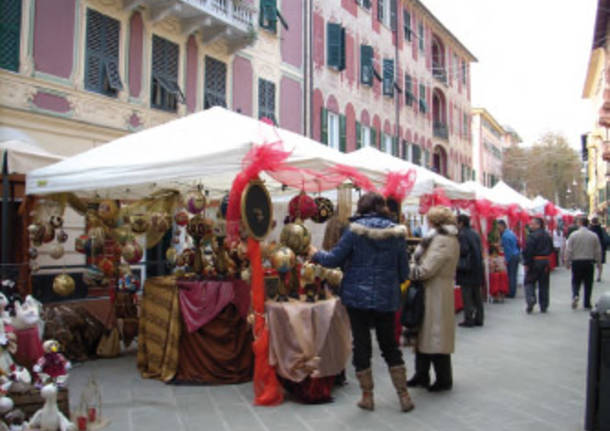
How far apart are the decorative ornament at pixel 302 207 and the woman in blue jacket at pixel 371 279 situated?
2.13 m

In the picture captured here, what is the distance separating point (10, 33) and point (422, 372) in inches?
339

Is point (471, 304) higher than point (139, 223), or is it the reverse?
point (139, 223)

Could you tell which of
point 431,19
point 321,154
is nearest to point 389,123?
point 431,19

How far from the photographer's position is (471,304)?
877 cm

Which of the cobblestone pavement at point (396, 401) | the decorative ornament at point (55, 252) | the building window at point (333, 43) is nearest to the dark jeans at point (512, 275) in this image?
the cobblestone pavement at point (396, 401)

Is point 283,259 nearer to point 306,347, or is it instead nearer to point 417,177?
point 306,347

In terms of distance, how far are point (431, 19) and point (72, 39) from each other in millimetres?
22923

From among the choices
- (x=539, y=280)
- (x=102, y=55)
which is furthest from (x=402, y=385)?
(x=102, y=55)

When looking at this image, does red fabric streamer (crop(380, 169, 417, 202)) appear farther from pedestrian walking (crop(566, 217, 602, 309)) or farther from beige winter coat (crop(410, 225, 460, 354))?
pedestrian walking (crop(566, 217, 602, 309))

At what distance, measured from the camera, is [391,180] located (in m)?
7.40

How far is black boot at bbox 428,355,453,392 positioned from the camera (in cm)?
515

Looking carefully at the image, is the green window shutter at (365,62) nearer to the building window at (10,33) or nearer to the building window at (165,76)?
the building window at (165,76)

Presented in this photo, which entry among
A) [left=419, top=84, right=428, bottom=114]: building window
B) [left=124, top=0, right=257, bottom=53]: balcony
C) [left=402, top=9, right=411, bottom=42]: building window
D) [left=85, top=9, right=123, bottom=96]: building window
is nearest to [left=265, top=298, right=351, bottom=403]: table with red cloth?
[left=85, top=9, right=123, bottom=96]: building window

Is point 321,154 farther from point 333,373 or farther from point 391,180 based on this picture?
point 333,373
